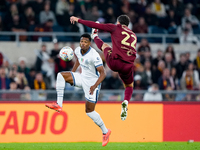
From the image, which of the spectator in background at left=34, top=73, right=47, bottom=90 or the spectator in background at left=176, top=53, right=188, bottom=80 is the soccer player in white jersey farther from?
the spectator in background at left=176, top=53, right=188, bottom=80

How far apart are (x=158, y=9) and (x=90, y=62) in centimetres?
870

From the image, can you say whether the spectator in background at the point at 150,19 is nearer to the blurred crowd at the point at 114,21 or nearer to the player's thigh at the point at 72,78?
the blurred crowd at the point at 114,21

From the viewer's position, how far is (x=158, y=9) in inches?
669

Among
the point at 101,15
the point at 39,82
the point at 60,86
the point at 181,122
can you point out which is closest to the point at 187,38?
the point at 101,15

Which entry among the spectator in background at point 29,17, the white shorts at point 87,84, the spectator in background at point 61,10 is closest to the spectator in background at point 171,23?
the spectator in background at point 61,10

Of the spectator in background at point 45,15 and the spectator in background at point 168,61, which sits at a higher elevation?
the spectator in background at point 45,15

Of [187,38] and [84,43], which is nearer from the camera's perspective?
[84,43]

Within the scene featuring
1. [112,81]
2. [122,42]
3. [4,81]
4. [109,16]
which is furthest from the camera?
[109,16]

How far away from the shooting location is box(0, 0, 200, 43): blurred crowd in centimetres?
1486

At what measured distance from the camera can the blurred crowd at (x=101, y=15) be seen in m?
14.9

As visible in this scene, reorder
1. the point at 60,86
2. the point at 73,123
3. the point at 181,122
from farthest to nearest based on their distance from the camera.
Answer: the point at 181,122
the point at 73,123
the point at 60,86

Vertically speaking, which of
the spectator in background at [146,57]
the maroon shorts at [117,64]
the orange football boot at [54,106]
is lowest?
the orange football boot at [54,106]

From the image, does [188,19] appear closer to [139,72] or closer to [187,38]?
[187,38]

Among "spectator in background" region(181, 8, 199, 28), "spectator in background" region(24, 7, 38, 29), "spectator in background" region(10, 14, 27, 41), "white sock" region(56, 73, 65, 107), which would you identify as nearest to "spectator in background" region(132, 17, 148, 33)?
"spectator in background" region(181, 8, 199, 28)
